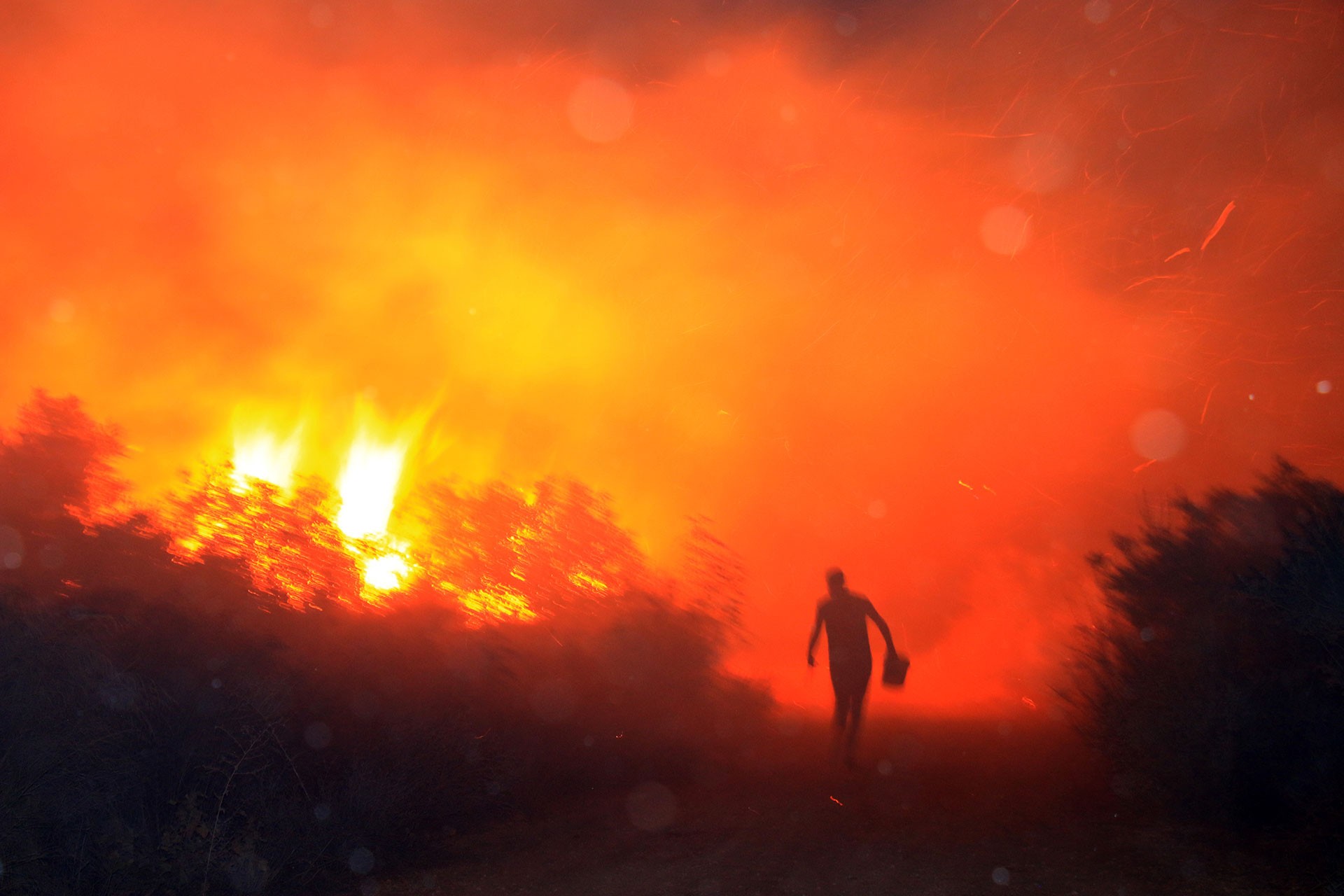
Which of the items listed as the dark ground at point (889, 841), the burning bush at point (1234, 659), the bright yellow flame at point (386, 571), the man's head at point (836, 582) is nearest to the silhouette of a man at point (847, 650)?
the man's head at point (836, 582)

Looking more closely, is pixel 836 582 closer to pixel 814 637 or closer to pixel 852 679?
pixel 814 637

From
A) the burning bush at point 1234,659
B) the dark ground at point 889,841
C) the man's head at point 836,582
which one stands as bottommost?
the dark ground at point 889,841

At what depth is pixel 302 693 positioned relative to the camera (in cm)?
697

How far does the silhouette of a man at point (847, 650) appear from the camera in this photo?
8.33 metres

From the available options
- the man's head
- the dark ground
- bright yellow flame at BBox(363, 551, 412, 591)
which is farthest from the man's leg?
bright yellow flame at BBox(363, 551, 412, 591)

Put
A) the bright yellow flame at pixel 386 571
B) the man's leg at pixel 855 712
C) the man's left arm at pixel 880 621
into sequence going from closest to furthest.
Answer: the bright yellow flame at pixel 386 571
the man's leg at pixel 855 712
the man's left arm at pixel 880 621

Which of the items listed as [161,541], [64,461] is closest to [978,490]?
[161,541]

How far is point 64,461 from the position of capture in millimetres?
13039

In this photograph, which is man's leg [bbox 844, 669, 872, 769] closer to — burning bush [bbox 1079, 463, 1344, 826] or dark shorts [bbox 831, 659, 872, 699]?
dark shorts [bbox 831, 659, 872, 699]

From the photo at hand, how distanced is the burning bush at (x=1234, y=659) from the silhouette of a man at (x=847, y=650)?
1.87 m

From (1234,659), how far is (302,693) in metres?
6.69

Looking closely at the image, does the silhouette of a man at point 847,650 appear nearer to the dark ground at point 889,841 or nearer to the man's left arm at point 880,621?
the man's left arm at point 880,621

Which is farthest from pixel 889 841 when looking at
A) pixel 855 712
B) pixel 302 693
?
pixel 302 693

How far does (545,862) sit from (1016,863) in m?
3.26
